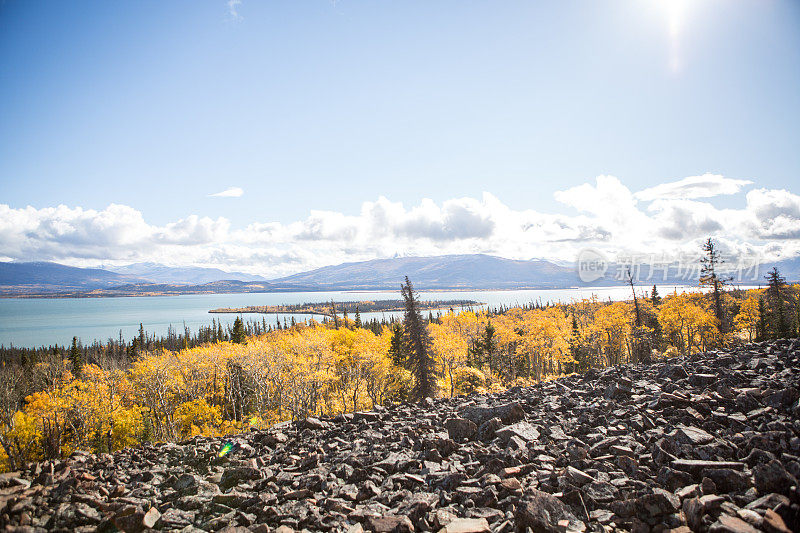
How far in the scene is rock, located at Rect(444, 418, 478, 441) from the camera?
46.7ft

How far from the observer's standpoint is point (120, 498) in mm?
10758

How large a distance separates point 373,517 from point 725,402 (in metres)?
12.7

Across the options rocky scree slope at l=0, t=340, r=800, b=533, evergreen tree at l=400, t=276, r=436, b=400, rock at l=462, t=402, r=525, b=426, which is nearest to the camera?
rocky scree slope at l=0, t=340, r=800, b=533

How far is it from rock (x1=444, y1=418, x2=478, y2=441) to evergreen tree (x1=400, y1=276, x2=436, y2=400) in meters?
26.7

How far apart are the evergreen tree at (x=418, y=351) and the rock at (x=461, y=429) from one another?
2669 centimetres

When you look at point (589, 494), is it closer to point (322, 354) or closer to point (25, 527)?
point (25, 527)

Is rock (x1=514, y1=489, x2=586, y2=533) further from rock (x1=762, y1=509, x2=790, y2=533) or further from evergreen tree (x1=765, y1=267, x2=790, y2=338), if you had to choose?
evergreen tree (x1=765, y1=267, x2=790, y2=338)

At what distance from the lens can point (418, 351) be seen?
42.2 metres

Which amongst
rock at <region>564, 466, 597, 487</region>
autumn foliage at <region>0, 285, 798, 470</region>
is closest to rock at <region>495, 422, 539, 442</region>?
rock at <region>564, 466, 597, 487</region>

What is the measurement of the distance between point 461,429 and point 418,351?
2800 centimetres

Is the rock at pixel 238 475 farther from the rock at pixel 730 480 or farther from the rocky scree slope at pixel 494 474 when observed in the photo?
the rock at pixel 730 480

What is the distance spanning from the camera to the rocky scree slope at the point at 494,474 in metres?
8.08

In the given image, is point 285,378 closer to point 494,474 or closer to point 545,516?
point 494,474

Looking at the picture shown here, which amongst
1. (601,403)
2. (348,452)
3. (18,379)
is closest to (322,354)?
(348,452)
